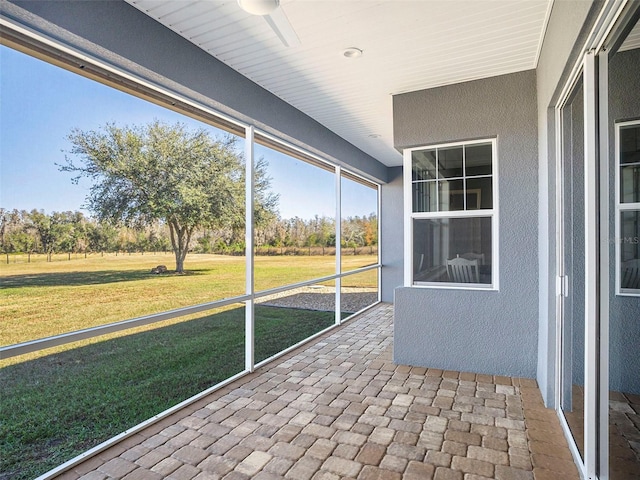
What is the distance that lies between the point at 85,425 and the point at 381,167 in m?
6.14

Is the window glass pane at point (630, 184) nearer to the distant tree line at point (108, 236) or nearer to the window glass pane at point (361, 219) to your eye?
the distant tree line at point (108, 236)

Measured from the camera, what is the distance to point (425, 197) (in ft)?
13.2

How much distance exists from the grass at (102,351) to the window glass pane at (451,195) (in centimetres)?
260

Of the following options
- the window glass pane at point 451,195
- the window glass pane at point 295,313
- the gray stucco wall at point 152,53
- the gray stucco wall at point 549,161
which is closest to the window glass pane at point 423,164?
the window glass pane at point 451,195

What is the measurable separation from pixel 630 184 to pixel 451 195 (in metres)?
2.34

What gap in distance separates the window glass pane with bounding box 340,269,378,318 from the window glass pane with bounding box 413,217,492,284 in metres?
3.44

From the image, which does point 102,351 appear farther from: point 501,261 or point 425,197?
point 501,261

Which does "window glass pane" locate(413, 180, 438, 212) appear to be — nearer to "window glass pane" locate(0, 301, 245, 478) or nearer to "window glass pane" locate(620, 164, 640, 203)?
"window glass pane" locate(620, 164, 640, 203)

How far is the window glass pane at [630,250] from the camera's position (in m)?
1.50

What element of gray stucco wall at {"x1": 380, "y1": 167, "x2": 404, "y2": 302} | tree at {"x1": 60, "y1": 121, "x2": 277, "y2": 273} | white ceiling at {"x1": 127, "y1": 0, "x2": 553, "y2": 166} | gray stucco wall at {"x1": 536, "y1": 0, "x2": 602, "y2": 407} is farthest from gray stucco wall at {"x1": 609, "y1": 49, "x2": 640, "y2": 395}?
gray stucco wall at {"x1": 380, "y1": 167, "x2": 404, "y2": 302}

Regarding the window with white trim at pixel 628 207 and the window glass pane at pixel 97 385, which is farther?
the window glass pane at pixel 97 385

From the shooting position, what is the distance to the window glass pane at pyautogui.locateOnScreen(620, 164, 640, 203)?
59.7 inches

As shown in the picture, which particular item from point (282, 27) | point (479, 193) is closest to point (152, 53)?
point (282, 27)

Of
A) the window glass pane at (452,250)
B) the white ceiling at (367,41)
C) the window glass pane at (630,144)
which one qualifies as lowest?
the window glass pane at (452,250)
